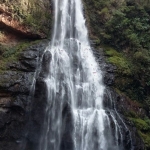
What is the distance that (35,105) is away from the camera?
12.6m

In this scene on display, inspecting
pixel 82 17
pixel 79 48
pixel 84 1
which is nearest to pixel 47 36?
pixel 79 48

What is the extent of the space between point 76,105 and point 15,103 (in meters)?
3.05

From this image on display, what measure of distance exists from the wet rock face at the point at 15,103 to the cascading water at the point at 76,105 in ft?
3.08

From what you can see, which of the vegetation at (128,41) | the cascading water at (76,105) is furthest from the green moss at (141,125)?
the cascading water at (76,105)

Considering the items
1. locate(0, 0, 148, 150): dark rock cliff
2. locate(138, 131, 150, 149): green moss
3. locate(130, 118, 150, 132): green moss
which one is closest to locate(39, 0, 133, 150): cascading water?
locate(0, 0, 148, 150): dark rock cliff

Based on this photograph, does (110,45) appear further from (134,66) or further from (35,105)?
(35,105)

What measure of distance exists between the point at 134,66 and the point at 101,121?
16.9ft

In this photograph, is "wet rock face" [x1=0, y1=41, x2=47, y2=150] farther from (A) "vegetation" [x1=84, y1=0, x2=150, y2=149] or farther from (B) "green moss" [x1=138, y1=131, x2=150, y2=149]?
(B) "green moss" [x1=138, y1=131, x2=150, y2=149]

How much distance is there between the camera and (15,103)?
40.3ft

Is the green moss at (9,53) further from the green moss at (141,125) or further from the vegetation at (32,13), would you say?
the green moss at (141,125)

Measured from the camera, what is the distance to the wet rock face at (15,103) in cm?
1185

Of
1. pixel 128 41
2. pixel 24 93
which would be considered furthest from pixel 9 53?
pixel 128 41

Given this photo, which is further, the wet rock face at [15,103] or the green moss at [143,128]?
the green moss at [143,128]

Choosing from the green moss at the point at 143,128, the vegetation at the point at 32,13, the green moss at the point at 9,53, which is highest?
the vegetation at the point at 32,13
